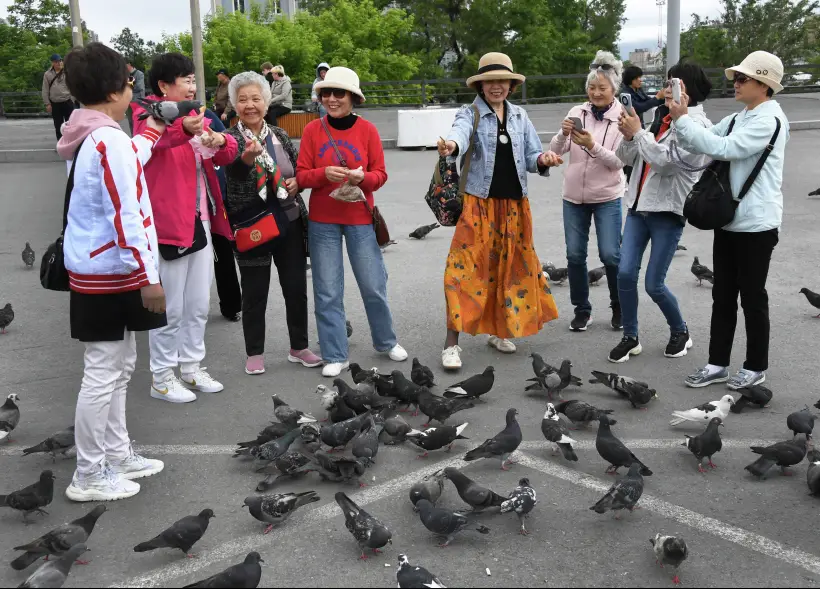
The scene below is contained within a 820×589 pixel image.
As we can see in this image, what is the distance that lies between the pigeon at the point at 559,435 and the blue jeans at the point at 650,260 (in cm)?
180

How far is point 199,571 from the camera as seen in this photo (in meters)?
4.33

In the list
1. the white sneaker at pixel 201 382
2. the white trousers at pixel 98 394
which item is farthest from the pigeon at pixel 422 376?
the white trousers at pixel 98 394

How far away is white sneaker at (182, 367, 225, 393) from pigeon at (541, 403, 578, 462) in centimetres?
262

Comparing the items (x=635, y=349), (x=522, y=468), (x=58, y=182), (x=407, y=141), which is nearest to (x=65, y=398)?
(x=522, y=468)

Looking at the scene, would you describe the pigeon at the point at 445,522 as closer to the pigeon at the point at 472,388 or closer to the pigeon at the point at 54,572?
the pigeon at the point at 54,572

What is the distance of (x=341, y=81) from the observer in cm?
679

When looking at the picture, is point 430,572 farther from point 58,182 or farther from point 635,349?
point 58,182

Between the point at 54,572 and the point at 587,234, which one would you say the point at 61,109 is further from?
the point at 54,572

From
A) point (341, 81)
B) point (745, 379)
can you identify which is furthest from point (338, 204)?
point (745, 379)

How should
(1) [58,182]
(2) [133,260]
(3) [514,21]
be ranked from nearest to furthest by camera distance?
(2) [133,260], (1) [58,182], (3) [514,21]

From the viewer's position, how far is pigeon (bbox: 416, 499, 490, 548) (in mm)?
4477

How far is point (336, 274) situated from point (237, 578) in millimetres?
3600

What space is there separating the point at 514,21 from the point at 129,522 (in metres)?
49.3

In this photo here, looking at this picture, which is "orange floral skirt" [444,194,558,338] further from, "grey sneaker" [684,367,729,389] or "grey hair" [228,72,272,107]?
"grey hair" [228,72,272,107]
